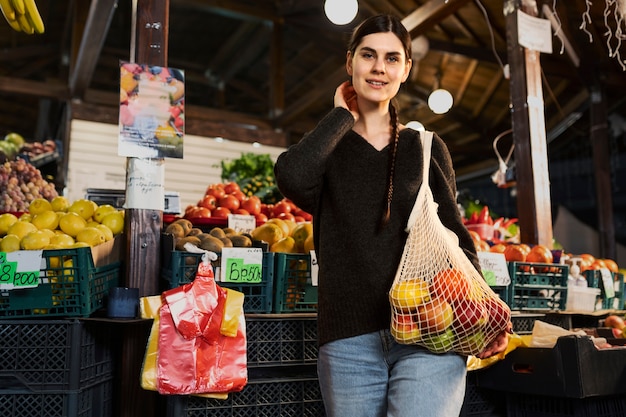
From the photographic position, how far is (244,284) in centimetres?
244

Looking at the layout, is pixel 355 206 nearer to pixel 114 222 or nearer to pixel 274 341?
pixel 274 341

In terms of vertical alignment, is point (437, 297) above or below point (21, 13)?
below

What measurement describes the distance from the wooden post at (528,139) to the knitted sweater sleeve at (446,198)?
8.40 ft

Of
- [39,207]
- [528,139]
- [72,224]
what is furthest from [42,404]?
[528,139]

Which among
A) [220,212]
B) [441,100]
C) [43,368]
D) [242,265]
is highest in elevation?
[441,100]

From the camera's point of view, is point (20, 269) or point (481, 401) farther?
point (481, 401)

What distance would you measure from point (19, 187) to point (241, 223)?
80.1 inches

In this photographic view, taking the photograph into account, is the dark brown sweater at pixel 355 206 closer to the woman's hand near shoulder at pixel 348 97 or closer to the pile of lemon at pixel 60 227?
the woman's hand near shoulder at pixel 348 97

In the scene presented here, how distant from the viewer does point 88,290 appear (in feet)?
7.25

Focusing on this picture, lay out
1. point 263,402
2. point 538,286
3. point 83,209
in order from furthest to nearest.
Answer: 1. point 538,286
2. point 83,209
3. point 263,402

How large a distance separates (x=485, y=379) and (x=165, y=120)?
71.5 inches

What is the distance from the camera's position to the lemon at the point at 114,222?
268cm

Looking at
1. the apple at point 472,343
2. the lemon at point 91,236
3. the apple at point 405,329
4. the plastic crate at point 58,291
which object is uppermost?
the lemon at point 91,236

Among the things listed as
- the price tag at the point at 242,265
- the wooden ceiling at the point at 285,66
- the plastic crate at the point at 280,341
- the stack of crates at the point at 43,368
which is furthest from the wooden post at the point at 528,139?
the stack of crates at the point at 43,368
